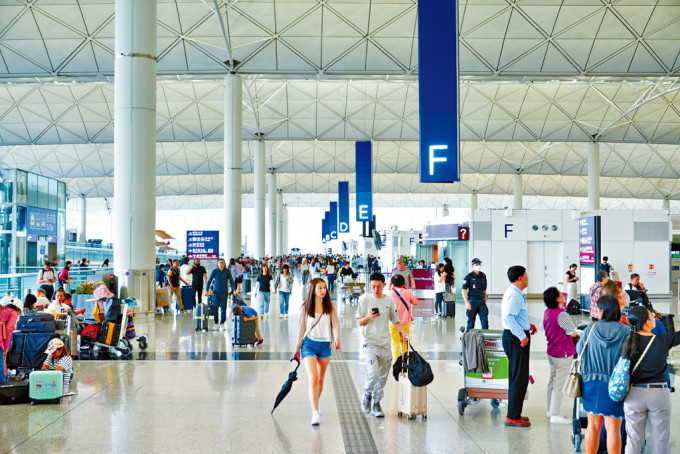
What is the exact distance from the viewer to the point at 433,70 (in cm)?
1320

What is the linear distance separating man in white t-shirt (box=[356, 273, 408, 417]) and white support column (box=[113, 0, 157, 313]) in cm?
1113

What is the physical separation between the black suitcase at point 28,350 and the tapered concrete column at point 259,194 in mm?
33465

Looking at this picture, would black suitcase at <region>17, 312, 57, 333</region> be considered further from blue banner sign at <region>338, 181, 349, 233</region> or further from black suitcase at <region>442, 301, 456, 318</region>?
blue banner sign at <region>338, 181, 349, 233</region>

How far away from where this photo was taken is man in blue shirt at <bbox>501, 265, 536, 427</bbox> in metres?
6.94

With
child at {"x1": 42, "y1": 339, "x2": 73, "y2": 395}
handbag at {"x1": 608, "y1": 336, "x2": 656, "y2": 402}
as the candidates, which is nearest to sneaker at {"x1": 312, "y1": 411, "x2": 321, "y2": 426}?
handbag at {"x1": 608, "y1": 336, "x2": 656, "y2": 402}

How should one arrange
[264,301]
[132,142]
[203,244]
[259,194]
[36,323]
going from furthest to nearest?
[259,194] < [203,244] < [264,301] < [132,142] < [36,323]

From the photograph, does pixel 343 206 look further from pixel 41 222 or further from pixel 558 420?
pixel 558 420

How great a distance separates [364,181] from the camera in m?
32.3

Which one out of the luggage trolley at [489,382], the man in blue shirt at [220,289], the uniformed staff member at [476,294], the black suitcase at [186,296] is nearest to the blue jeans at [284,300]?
the man in blue shirt at [220,289]

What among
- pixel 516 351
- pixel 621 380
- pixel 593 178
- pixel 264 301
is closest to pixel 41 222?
pixel 264 301

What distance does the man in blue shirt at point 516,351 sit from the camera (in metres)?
6.94

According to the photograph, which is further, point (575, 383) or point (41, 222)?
point (41, 222)

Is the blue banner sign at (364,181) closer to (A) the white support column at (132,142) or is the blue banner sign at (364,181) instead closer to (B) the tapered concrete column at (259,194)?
(B) the tapered concrete column at (259,194)

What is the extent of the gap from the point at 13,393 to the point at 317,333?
397 cm
